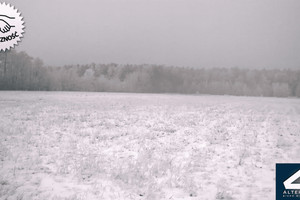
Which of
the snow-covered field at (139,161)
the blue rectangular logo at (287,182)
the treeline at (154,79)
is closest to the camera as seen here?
the blue rectangular logo at (287,182)

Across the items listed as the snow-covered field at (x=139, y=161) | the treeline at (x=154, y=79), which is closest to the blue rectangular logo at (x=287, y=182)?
the snow-covered field at (x=139, y=161)

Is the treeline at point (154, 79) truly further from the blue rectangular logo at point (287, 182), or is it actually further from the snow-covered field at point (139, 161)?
the blue rectangular logo at point (287, 182)

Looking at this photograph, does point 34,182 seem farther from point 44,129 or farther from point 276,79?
point 276,79

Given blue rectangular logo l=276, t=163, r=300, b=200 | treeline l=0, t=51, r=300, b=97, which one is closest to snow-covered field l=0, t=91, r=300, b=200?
blue rectangular logo l=276, t=163, r=300, b=200

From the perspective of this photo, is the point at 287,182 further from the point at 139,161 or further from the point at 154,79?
the point at 154,79

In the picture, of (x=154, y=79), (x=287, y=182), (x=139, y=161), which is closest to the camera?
(x=287, y=182)

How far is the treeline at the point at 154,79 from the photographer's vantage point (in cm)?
6122

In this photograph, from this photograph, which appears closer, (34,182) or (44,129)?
(34,182)

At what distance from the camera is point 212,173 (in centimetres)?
684

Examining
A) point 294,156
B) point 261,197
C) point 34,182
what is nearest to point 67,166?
point 34,182

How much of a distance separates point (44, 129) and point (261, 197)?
444 inches

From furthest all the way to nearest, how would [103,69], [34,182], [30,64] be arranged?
[103,69] < [30,64] < [34,182]

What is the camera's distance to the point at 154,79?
96562mm

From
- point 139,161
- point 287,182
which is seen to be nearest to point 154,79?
point 139,161
